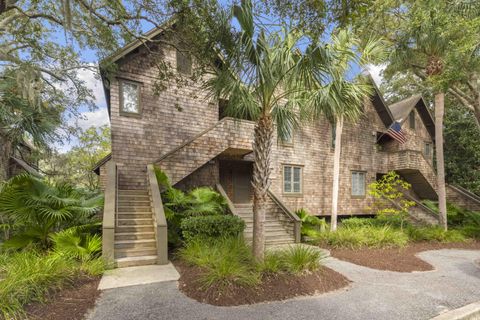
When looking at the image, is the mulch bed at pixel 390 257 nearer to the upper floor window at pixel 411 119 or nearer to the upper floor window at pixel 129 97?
the upper floor window at pixel 129 97

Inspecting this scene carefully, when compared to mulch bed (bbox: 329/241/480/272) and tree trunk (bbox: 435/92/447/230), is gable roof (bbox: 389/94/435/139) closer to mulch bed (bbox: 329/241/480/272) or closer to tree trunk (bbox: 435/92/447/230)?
tree trunk (bbox: 435/92/447/230)

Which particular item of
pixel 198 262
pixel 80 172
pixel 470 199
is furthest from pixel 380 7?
pixel 80 172

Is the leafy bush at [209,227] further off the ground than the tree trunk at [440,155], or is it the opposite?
the tree trunk at [440,155]

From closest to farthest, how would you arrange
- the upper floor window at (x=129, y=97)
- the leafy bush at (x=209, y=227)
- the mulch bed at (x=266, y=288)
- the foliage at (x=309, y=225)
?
the mulch bed at (x=266, y=288)
the leafy bush at (x=209, y=227)
the upper floor window at (x=129, y=97)
the foliage at (x=309, y=225)

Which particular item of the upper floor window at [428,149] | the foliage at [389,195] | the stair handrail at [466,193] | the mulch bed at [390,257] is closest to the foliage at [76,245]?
the mulch bed at [390,257]

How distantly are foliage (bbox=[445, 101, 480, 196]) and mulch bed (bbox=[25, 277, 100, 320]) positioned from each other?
22488mm

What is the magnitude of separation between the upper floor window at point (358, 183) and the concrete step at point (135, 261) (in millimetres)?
12581

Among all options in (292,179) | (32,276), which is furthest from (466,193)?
(32,276)

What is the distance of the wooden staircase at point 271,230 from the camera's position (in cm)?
980

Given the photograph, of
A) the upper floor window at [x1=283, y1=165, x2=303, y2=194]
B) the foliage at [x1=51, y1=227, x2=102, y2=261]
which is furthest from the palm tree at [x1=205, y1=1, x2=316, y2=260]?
the upper floor window at [x1=283, y1=165, x2=303, y2=194]

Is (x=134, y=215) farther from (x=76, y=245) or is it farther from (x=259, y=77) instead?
(x=259, y=77)

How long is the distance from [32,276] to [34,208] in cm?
242

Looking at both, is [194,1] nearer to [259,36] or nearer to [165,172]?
[259,36]

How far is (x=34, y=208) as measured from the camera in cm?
623
